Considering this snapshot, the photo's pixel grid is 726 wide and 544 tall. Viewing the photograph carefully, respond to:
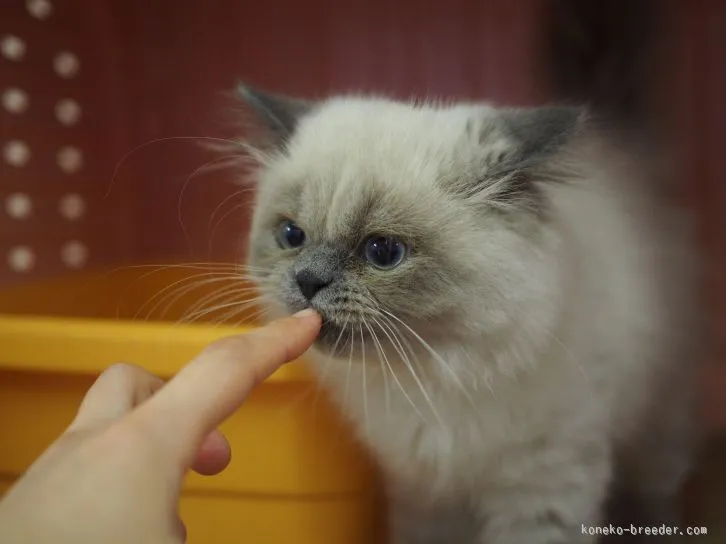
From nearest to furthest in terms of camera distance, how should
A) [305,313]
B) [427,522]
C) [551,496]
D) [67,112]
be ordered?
1. [305,313]
2. [551,496]
3. [427,522]
4. [67,112]

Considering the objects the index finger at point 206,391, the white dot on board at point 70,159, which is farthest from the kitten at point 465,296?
the white dot on board at point 70,159

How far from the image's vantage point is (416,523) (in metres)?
1.16

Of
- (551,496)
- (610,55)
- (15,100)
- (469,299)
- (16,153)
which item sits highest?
→ (610,55)

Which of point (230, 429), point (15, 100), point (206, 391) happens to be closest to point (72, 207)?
point (15, 100)

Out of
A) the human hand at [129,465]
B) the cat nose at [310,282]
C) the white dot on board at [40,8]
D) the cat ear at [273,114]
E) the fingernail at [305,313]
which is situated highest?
the white dot on board at [40,8]

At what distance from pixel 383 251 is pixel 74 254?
2.78ft

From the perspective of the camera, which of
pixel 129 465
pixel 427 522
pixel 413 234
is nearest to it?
pixel 129 465

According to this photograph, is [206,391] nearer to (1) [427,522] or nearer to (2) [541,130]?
(2) [541,130]

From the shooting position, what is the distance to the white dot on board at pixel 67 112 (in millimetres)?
1366

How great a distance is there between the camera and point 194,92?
1.48 metres

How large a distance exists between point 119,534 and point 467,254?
557mm

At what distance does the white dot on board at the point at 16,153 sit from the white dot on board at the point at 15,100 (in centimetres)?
6

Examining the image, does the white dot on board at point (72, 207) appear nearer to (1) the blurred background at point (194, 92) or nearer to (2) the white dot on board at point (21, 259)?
(1) the blurred background at point (194, 92)

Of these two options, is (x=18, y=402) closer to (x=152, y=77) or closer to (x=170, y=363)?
(x=170, y=363)
